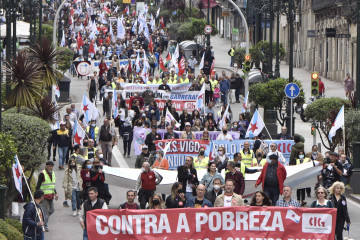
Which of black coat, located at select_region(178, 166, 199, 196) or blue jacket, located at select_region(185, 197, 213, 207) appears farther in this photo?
black coat, located at select_region(178, 166, 199, 196)

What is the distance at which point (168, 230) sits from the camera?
14859 mm

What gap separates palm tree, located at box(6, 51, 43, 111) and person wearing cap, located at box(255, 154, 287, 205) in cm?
611

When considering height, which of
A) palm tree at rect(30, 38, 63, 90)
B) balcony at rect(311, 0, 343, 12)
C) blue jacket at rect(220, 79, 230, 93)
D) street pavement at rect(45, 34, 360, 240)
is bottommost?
street pavement at rect(45, 34, 360, 240)

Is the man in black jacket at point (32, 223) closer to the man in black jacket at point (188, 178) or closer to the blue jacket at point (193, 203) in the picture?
the blue jacket at point (193, 203)

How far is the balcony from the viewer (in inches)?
2158

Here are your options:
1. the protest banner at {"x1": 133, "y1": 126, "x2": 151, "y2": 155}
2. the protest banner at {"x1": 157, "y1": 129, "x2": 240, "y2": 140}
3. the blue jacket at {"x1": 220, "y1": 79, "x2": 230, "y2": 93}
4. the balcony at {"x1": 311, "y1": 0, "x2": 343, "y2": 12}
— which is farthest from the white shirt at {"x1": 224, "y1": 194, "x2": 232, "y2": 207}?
the balcony at {"x1": 311, "y1": 0, "x2": 343, "y2": 12}

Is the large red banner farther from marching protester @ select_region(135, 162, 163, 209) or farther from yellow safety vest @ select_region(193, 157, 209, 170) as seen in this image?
yellow safety vest @ select_region(193, 157, 209, 170)

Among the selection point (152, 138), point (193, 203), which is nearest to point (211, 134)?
point (152, 138)

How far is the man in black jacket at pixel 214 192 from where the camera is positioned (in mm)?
17484

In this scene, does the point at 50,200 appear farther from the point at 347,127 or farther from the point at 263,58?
the point at 263,58

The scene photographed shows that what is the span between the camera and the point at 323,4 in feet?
192

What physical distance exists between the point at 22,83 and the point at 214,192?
684 cm

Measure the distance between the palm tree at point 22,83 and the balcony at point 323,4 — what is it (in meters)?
32.0

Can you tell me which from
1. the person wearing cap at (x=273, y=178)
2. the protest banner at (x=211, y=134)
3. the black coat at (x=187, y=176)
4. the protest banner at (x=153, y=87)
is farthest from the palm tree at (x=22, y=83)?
the protest banner at (x=153, y=87)
